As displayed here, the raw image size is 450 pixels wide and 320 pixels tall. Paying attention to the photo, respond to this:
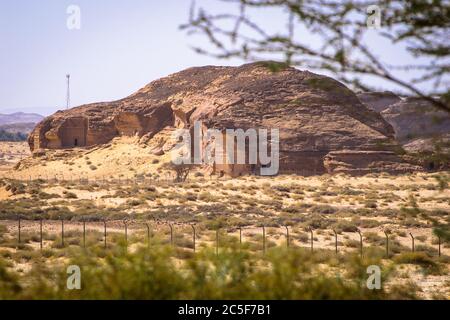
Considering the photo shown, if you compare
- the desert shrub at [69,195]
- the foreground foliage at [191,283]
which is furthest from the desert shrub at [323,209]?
the foreground foliage at [191,283]

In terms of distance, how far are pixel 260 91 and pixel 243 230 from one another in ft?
120

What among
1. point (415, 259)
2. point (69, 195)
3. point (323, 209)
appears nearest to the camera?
point (415, 259)

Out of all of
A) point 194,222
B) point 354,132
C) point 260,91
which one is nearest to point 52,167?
point 260,91

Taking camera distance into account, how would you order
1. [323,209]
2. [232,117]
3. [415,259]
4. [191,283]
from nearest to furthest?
[191,283], [415,259], [323,209], [232,117]

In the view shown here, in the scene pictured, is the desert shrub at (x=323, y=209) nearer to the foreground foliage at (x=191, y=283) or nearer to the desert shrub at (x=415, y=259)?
the desert shrub at (x=415, y=259)

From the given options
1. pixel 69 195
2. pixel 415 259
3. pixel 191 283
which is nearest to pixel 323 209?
pixel 415 259

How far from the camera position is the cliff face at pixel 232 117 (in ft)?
169

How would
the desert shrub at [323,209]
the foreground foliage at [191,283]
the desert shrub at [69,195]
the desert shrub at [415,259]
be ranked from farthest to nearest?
the desert shrub at [69,195]
the desert shrub at [323,209]
the desert shrub at [415,259]
the foreground foliage at [191,283]

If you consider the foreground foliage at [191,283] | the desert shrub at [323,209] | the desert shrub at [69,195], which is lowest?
the desert shrub at [323,209]

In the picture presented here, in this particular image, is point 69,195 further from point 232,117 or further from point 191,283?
point 191,283

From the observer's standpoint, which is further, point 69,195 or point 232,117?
point 232,117

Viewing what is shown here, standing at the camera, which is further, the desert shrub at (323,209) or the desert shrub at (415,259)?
the desert shrub at (323,209)

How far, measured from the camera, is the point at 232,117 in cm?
5331

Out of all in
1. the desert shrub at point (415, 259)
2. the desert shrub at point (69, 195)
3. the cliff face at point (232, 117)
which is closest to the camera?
the desert shrub at point (415, 259)
